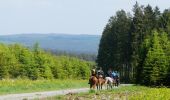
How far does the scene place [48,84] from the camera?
53781 millimetres

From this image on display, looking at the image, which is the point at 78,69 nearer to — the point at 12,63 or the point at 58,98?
the point at 12,63

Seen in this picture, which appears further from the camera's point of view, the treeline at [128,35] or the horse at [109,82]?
the treeline at [128,35]

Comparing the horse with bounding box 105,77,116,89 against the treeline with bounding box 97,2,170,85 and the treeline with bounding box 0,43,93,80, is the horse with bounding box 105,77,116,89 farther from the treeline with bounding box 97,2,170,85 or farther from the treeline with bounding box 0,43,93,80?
the treeline with bounding box 97,2,170,85

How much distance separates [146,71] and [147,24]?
124ft

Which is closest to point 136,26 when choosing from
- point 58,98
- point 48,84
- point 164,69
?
point 164,69

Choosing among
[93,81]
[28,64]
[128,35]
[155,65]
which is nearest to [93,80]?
[93,81]

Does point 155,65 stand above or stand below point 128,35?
below

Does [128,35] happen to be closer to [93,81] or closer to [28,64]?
[28,64]

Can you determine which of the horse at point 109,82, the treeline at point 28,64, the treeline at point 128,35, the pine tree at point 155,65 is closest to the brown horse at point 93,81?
the horse at point 109,82

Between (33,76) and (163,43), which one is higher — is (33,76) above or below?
below

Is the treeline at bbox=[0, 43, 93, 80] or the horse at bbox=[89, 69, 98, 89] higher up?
the horse at bbox=[89, 69, 98, 89]

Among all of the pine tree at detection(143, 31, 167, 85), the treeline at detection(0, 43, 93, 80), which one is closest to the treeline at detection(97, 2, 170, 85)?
the treeline at detection(0, 43, 93, 80)

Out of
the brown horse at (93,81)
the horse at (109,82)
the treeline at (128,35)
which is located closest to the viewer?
the brown horse at (93,81)

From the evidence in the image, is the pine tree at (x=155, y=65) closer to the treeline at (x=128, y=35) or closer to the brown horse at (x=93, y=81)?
the treeline at (x=128, y=35)
